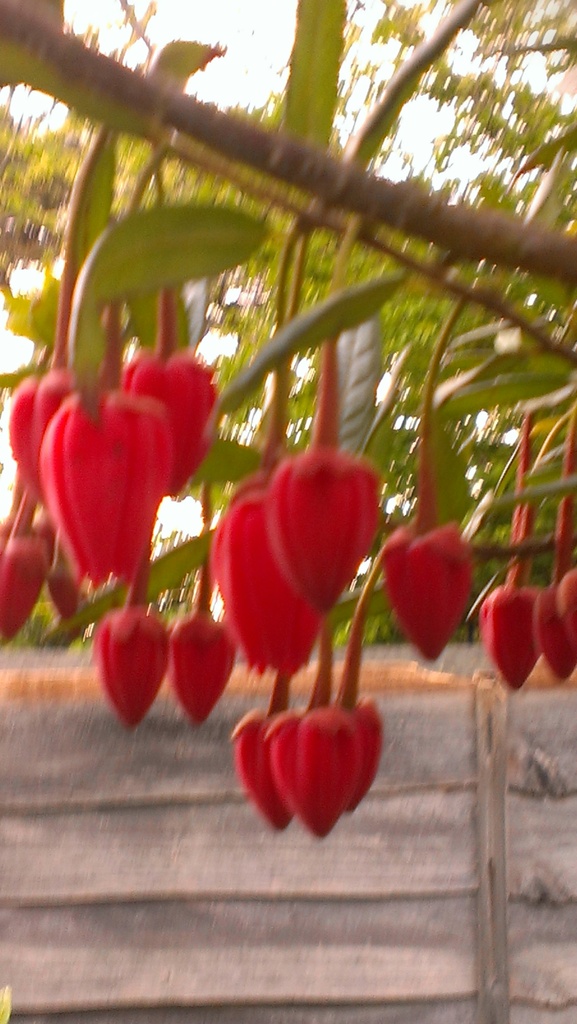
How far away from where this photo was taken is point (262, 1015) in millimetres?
1117

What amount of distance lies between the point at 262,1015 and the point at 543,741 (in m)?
0.44

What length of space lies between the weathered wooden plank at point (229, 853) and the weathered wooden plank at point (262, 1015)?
13 cm

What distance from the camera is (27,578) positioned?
28cm

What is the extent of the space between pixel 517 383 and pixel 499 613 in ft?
0.30

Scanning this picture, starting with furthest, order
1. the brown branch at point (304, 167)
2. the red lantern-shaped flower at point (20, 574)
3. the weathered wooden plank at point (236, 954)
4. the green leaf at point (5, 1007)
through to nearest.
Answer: the weathered wooden plank at point (236, 954), the green leaf at point (5, 1007), the red lantern-shaped flower at point (20, 574), the brown branch at point (304, 167)

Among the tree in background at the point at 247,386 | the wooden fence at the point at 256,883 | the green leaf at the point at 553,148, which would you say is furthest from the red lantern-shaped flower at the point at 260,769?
the wooden fence at the point at 256,883

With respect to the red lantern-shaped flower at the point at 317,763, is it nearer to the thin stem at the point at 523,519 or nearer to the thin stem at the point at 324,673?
the thin stem at the point at 324,673

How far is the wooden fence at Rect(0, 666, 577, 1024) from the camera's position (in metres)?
1.11

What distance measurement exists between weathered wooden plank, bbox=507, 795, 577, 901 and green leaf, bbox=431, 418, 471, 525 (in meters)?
0.85

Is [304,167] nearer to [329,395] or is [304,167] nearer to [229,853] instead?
[329,395]

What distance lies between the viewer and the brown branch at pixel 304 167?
18cm

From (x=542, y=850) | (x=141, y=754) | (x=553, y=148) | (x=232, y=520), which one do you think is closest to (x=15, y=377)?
(x=232, y=520)

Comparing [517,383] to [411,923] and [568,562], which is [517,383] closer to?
[568,562]

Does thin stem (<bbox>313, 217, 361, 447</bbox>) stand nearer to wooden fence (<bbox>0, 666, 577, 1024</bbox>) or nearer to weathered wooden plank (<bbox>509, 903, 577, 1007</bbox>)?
wooden fence (<bbox>0, 666, 577, 1024</bbox>)
